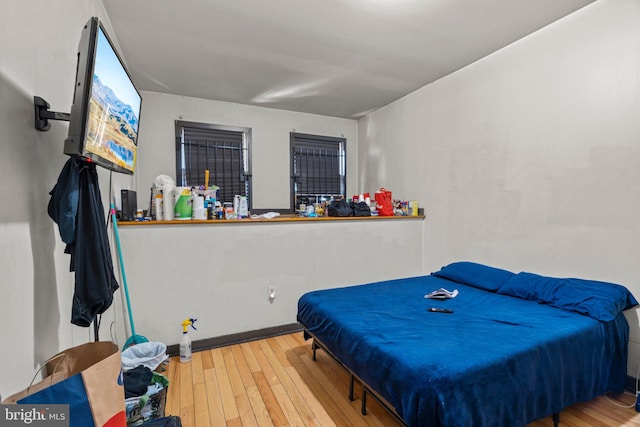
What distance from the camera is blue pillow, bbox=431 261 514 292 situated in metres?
2.49

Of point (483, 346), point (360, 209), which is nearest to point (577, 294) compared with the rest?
point (483, 346)

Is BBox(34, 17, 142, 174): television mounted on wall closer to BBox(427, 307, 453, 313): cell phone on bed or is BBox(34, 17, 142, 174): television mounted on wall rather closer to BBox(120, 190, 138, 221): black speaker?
BBox(120, 190, 138, 221): black speaker

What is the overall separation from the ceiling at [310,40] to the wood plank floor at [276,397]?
2645mm

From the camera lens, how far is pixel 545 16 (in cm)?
225

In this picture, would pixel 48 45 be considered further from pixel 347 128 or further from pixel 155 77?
pixel 347 128

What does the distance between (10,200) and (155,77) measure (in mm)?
2847

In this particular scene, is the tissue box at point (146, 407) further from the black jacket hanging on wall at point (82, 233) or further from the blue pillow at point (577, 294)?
the blue pillow at point (577, 294)

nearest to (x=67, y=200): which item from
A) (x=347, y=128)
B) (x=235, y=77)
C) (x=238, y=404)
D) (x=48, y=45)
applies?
(x=48, y=45)

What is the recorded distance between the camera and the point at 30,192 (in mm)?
1081

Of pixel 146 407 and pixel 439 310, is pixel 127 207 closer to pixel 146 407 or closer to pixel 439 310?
pixel 146 407

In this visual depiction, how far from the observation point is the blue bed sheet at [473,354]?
1.26 meters

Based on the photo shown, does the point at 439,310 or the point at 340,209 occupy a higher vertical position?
the point at 340,209

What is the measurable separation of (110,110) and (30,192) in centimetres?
47

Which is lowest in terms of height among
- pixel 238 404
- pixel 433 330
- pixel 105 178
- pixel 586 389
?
pixel 238 404
